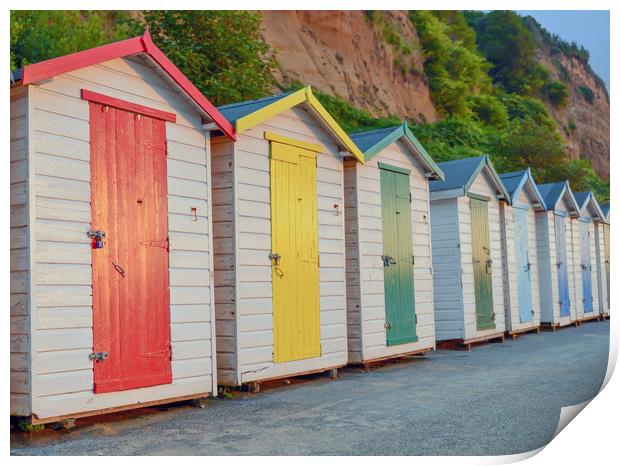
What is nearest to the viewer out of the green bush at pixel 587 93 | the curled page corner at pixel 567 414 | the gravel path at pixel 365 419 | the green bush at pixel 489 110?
the gravel path at pixel 365 419

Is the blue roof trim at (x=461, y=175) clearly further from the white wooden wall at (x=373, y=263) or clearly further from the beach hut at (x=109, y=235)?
the beach hut at (x=109, y=235)

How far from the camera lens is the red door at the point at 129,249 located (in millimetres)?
6773

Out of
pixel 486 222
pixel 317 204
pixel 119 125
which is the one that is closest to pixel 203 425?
pixel 119 125

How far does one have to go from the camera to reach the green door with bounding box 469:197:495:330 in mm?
14570

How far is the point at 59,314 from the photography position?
20.7ft

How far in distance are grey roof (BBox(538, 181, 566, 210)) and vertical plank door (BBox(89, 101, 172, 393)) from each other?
13.0 meters

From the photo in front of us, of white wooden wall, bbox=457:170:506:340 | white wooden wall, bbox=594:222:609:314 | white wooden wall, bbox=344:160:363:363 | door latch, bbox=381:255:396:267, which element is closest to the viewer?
white wooden wall, bbox=344:160:363:363

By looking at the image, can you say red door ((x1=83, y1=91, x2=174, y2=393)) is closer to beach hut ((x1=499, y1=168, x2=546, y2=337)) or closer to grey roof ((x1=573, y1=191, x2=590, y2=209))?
beach hut ((x1=499, y1=168, x2=546, y2=337))

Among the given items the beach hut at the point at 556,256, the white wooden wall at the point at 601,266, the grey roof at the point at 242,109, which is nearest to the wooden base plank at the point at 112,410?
the grey roof at the point at 242,109

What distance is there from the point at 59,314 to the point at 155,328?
3.84ft

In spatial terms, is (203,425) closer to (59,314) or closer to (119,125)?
(59,314)

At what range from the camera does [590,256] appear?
21.3 meters

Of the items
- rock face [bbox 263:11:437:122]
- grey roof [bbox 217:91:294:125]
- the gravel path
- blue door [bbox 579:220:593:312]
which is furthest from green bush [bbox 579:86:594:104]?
grey roof [bbox 217:91:294:125]

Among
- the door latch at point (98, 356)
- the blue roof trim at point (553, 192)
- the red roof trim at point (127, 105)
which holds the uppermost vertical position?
the blue roof trim at point (553, 192)
